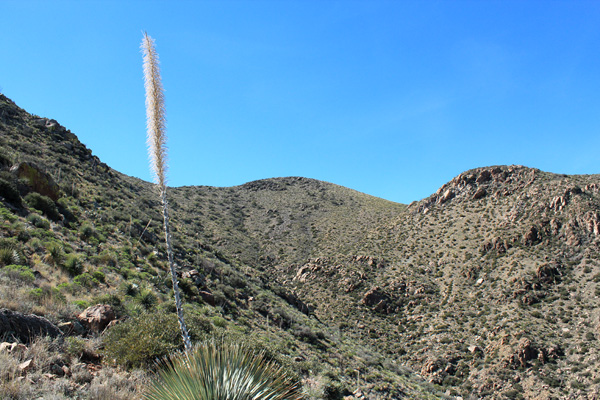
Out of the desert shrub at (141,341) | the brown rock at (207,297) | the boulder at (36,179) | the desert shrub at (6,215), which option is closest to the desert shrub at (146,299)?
the brown rock at (207,297)

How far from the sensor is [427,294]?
3198cm

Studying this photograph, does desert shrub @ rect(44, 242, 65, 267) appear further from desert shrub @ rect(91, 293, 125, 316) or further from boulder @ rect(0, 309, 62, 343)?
boulder @ rect(0, 309, 62, 343)

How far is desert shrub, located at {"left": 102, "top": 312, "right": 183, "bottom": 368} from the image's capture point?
6.52 metres

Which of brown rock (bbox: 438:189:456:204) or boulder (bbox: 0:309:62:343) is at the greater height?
brown rock (bbox: 438:189:456:204)

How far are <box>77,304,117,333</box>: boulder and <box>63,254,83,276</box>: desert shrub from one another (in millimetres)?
4306

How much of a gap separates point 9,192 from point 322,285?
2804 centimetres

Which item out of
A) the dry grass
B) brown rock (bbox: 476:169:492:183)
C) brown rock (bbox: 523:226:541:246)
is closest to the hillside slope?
the dry grass

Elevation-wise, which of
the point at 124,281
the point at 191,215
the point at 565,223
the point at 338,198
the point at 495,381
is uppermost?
the point at 338,198

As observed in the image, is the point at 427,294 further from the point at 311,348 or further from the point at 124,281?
the point at 124,281

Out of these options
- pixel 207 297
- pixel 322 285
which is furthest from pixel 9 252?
pixel 322 285

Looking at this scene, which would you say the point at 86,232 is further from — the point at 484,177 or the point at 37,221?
the point at 484,177

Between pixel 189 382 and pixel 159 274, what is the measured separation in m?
14.7

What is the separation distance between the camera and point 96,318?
26.9ft

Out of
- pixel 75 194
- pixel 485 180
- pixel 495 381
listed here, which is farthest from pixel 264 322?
pixel 485 180
